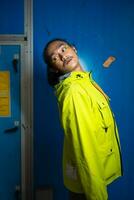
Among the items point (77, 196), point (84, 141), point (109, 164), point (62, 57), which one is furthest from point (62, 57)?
point (77, 196)

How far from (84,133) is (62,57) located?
480 mm

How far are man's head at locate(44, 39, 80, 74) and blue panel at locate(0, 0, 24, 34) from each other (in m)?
0.59

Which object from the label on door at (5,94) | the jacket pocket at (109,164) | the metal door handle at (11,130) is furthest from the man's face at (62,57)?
the metal door handle at (11,130)

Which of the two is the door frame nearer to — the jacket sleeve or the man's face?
the man's face

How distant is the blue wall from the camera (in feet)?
6.59

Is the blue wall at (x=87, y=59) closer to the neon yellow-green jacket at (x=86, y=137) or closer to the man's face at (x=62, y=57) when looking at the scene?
the man's face at (x=62, y=57)

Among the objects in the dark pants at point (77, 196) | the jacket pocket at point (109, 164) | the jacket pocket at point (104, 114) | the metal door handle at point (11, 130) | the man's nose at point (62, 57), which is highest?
the man's nose at point (62, 57)

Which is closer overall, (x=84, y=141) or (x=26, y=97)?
(x=84, y=141)

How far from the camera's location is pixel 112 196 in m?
2.17

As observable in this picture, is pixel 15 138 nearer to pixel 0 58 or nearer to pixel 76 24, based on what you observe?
pixel 0 58

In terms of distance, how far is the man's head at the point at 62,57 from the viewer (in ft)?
4.89

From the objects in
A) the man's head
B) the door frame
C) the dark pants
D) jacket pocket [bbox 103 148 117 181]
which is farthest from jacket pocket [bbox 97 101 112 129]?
the door frame

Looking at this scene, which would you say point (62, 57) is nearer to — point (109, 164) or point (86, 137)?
point (86, 137)

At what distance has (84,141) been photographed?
125 cm
